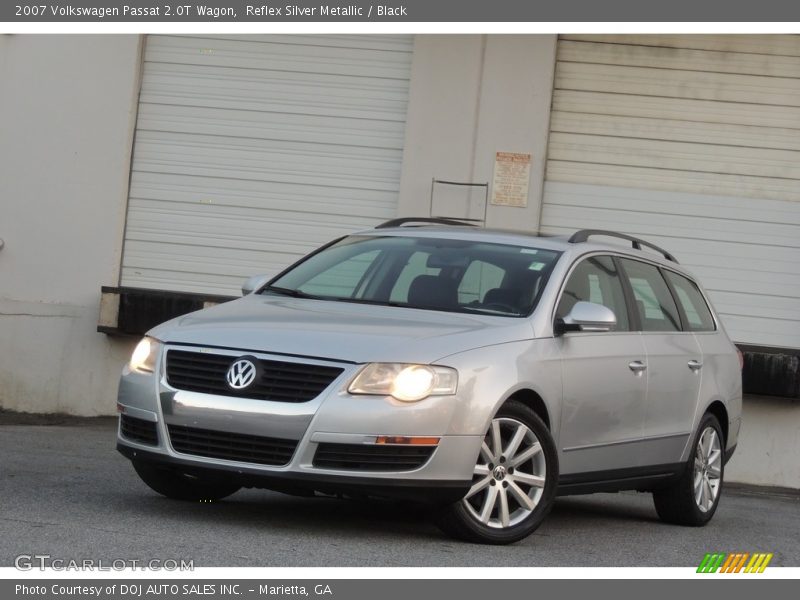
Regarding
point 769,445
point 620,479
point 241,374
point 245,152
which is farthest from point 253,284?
point 769,445

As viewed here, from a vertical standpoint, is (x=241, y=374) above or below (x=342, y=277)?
below

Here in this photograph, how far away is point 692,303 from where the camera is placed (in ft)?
31.3

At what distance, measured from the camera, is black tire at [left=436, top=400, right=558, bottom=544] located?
684cm

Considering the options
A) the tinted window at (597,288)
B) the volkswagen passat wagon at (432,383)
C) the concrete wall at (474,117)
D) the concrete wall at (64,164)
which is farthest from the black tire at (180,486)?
the concrete wall at (64,164)

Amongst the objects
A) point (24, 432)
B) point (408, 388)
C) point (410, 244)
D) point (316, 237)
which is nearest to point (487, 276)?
point (410, 244)

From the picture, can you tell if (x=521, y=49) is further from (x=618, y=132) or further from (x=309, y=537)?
(x=309, y=537)

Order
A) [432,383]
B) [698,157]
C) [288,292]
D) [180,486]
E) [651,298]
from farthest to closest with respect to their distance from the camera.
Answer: [698,157]
[651,298]
[288,292]
[180,486]
[432,383]

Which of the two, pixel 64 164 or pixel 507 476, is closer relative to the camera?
pixel 507 476

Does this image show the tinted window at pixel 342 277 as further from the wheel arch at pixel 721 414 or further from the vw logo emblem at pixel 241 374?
the wheel arch at pixel 721 414

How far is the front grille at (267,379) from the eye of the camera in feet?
21.6

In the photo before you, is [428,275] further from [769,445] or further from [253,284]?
[769,445]

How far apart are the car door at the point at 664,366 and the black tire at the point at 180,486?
94.6 inches

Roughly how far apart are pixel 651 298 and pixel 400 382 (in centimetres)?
279

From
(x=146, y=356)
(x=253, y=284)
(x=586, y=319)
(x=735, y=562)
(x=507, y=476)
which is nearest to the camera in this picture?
(x=507, y=476)
